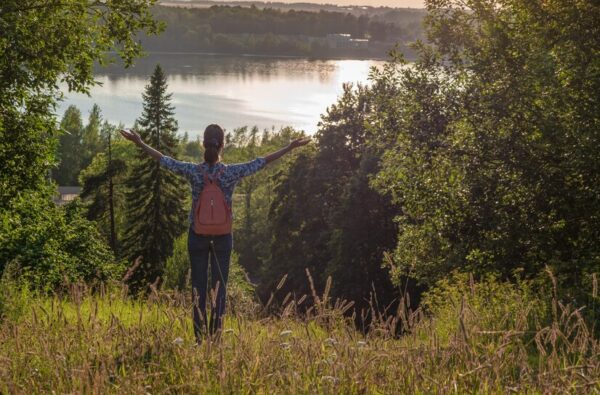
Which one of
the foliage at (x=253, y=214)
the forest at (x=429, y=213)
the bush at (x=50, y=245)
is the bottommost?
the foliage at (x=253, y=214)

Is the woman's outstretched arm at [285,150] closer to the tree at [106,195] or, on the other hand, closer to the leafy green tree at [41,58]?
the leafy green tree at [41,58]

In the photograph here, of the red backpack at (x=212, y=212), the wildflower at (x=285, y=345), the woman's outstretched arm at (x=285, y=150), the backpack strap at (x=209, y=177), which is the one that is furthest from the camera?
the woman's outstretched arm at (x=285, y=150)

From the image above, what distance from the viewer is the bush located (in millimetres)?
20125

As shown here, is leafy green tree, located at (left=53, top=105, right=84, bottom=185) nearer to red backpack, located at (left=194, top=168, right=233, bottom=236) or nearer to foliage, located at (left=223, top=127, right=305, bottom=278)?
foliage, located at (left=223, top=127, right=305, bottom=278)

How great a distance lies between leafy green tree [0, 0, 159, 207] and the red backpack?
7645 millimetres

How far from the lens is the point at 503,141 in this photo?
15.9m

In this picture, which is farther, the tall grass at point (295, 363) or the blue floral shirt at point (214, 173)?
the blue floral shirt at point (214, 173)

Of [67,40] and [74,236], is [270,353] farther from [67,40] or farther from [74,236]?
[74,236]

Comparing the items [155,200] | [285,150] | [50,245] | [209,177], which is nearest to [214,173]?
[209,177]

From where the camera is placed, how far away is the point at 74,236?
26703mm

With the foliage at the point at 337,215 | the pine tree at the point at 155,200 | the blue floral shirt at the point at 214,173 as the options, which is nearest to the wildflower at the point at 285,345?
the blue floral shirt at the point at 214,173

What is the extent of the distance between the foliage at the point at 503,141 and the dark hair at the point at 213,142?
7851 millimetres

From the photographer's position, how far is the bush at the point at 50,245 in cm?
2012

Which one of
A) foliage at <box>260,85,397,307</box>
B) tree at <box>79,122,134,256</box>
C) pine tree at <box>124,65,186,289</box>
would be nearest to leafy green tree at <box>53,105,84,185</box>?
tree at <box>79,122,134,256</box>
